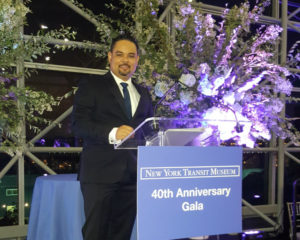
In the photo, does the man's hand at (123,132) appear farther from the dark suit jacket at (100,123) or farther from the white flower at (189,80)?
the white flower at (189,80)

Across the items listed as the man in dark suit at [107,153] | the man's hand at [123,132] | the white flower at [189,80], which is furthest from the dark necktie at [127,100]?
the white flower at [189,80]

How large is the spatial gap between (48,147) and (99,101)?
2.01 meters

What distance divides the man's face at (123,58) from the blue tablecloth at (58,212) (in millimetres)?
687

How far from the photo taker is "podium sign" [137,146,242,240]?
129 centimetres

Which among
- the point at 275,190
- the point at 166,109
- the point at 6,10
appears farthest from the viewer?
the point at 275,190

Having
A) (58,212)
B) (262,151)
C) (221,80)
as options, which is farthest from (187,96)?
(262,151)

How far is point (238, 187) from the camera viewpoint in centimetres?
150

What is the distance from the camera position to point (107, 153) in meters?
1.77

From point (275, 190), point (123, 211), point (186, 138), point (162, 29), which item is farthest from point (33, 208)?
point (275, 190)

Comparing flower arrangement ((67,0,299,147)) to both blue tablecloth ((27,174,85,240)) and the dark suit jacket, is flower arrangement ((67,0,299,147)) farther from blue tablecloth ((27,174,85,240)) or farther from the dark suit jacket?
blue tablecloth ((27,174,85,240))

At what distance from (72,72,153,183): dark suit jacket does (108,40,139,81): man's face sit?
91 mm

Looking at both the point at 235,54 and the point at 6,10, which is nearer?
the point at 6,10

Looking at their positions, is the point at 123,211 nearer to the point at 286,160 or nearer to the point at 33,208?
the point at 33,208

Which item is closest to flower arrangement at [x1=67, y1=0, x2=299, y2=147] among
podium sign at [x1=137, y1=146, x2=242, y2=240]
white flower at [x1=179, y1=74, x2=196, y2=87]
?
white flower at [x1=179, y1=74, x2=196, y2=87]
